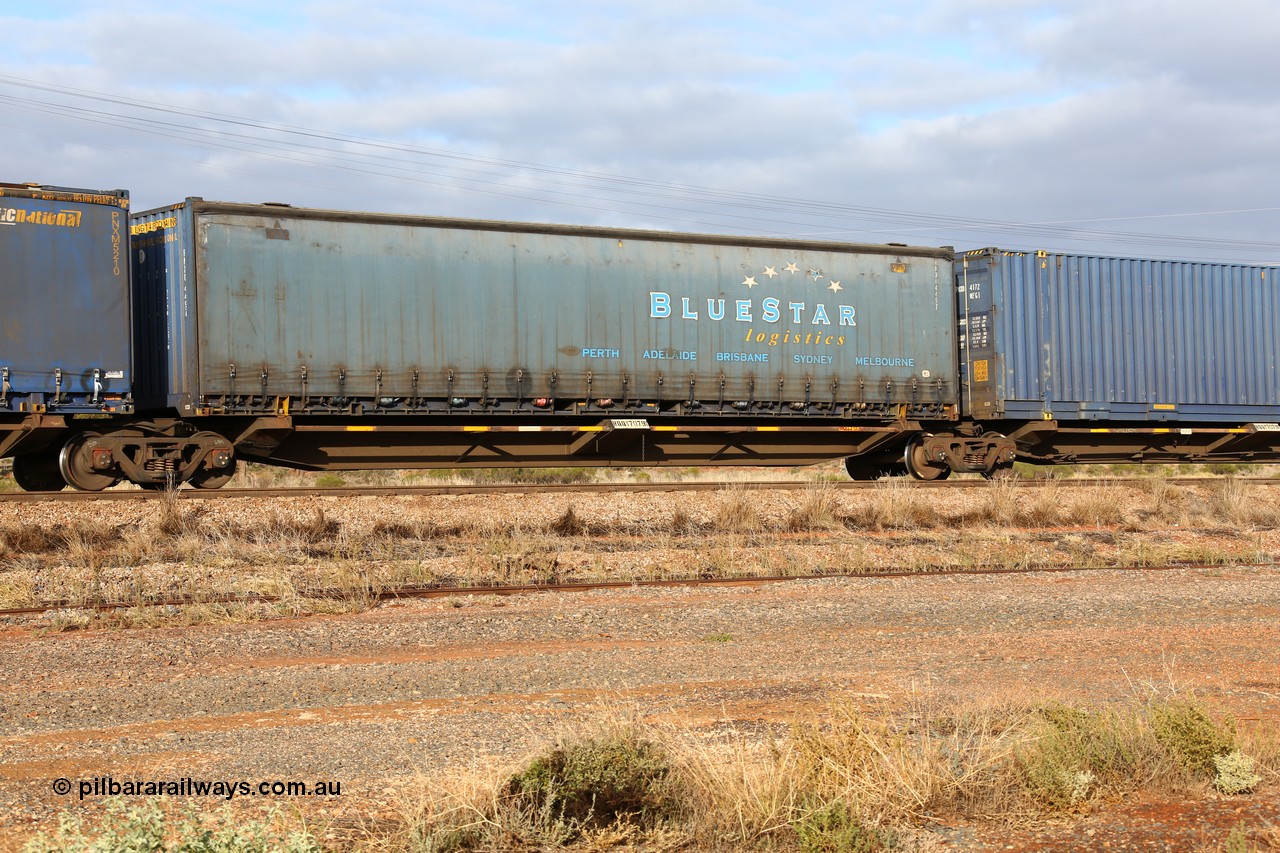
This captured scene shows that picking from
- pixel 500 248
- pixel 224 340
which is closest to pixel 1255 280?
pixel 500 248

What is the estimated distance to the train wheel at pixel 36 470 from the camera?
14805mm

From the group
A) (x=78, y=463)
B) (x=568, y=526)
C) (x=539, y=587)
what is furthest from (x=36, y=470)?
(x=539, y=587)

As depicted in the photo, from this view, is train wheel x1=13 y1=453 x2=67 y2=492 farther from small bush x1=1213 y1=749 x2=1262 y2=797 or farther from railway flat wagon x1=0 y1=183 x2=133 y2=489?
small bush x1=1213 y1=749 x2=1262 y2=797

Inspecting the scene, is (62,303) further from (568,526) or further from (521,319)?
(568,526)

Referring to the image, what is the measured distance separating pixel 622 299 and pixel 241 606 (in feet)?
28.7

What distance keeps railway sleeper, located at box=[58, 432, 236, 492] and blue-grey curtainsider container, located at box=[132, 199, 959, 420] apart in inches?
23.1

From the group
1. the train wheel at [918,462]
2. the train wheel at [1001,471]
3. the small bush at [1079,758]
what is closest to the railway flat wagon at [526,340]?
the train wheel at [918,462]

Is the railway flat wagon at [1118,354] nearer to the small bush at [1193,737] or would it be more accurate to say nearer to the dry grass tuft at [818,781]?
the small bush at [1193,737]

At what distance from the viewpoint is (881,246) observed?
18.0 meters

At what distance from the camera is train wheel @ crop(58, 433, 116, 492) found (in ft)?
46.1

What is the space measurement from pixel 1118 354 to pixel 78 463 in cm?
1607

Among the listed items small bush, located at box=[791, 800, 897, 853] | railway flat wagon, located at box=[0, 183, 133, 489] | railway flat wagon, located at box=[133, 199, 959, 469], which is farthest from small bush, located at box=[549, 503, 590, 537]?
small bush, located at box=[791, 800, 897, 853]

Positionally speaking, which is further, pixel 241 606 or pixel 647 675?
pixel 241 606

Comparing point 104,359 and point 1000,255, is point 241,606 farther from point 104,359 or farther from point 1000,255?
point 1000,255
